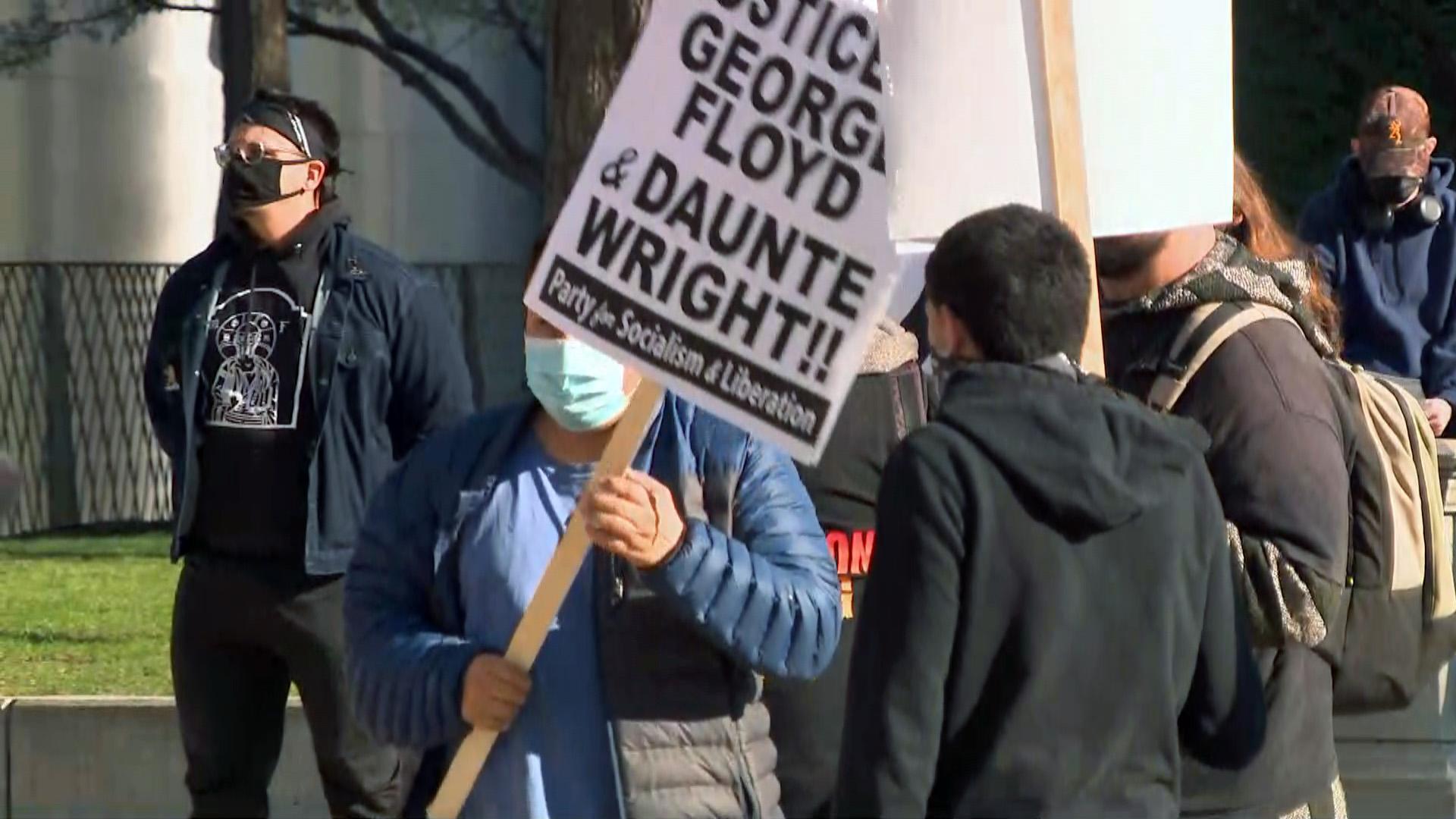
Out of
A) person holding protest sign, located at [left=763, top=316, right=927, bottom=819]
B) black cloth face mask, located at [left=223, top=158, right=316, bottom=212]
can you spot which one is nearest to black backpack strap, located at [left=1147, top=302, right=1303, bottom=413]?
person holding protest sign, located at [left=763, top=316, right=927, bottom=819]

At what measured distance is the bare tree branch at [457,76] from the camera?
49.5ft

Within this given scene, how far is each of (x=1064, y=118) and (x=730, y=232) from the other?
1.83 feet

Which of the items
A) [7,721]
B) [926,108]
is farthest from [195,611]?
[926,108]

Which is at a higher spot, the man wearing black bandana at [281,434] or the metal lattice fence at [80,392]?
the man wearing black bandana at [281,434]

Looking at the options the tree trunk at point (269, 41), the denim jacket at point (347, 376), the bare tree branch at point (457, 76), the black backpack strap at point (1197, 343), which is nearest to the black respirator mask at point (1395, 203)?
the denim jacket at point (347, 376)

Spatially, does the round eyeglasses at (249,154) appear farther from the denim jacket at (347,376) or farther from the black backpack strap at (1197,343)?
the black backpack strap at (1197,343)

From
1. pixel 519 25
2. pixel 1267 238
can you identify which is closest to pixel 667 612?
pixel 1267 238

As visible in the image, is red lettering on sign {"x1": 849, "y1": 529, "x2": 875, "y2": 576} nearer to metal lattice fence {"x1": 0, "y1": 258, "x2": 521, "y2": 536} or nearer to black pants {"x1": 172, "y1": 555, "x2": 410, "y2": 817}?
black pants {"x1": 172, "y1": 555, "x2": 410, "y2": 817}

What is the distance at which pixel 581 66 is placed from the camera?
9.14 metres

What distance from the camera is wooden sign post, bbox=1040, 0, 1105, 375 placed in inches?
144

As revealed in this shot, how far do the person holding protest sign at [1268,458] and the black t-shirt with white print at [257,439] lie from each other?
238 cm

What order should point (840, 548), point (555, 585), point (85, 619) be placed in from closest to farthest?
point (555, 585) → point (840, 548) → point (85, 619)

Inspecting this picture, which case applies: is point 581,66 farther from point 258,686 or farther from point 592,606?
point 592,606

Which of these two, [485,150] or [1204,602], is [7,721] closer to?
[1204,602]
